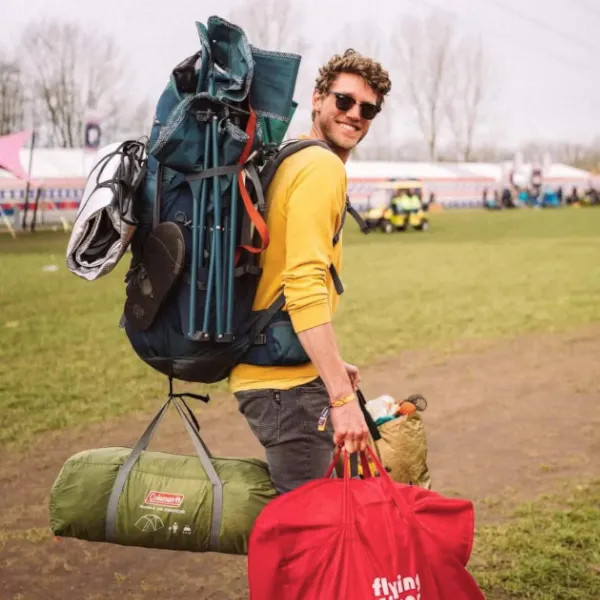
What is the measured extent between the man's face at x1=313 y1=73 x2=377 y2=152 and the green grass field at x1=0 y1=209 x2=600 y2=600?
6.14 feet

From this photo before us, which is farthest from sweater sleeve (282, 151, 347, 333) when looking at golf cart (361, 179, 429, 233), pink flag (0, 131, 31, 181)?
golf cart (361, 179, 429, 233)

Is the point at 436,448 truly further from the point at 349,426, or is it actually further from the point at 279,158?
→ the point at 279,158

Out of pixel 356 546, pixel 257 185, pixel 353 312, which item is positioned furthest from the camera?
pixel 353 312

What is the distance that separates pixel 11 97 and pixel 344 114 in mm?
41104

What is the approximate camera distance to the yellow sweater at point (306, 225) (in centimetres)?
226

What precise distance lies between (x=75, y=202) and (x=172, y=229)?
1067 inches

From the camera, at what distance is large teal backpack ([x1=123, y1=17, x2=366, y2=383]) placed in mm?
2299

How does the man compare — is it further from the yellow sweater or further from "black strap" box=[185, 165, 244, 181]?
"black strap" box=[185, 165, 244, 181]

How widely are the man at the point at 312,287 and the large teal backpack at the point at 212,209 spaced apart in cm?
6

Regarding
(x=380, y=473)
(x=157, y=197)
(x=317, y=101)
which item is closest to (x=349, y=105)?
(x=317, y=101)

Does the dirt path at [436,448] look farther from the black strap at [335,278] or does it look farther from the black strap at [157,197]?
the black strap at [157,197]

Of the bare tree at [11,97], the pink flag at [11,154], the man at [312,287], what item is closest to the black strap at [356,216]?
the man at [312,287]

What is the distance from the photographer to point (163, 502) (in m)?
2.50

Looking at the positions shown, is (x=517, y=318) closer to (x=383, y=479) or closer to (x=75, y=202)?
(x=383, y=479)
